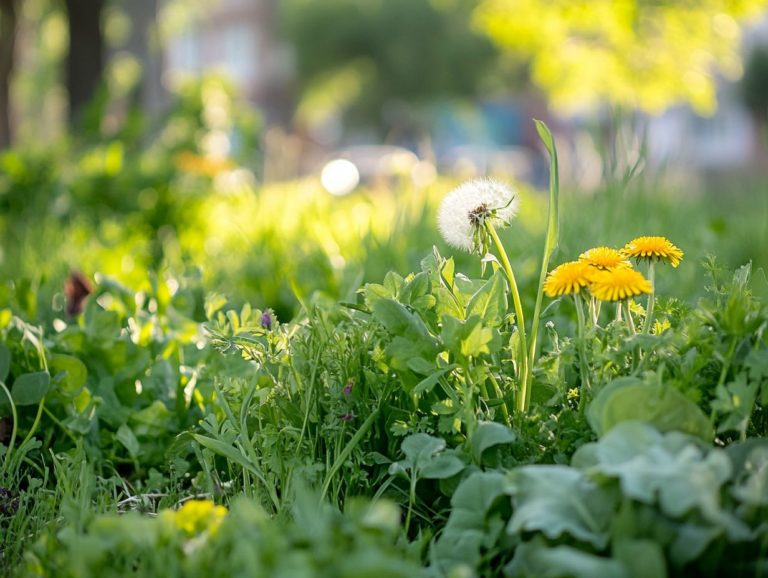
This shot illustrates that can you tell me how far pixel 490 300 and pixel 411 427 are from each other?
274mm

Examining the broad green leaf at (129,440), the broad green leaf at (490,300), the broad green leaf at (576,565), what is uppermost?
the broad green leaf at (490,300)

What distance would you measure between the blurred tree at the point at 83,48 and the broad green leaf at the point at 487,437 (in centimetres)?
709

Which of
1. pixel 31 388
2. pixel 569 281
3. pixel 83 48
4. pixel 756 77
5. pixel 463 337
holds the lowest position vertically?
pixel 31 388

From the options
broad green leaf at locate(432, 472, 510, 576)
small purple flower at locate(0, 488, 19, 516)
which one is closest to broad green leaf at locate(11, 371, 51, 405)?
small purple flower at locate(0, 488, 19, 516)

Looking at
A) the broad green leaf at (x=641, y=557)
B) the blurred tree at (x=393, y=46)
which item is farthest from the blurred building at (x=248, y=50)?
the broad green leaf at (x=641, y=557)

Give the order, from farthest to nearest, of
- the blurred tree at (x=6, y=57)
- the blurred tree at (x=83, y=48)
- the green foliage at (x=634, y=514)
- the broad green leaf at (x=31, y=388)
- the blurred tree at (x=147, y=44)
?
the blurred tree at (x=6, y=57), the blurred tree at (x=147, y=44), the blurred tree at (x=83, y=48), the broad green leaf at (x=31, y=388), the green foliage at (x=634, y=514)

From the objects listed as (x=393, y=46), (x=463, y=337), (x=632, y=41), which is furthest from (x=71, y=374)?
(x=393, y=46)

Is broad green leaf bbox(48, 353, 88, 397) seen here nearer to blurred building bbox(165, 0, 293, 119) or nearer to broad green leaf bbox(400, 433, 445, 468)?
broad green leaf bbox(400, 433, 445, 468)

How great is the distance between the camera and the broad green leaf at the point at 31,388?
2.05 metres

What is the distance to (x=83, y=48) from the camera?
8094 millimetres

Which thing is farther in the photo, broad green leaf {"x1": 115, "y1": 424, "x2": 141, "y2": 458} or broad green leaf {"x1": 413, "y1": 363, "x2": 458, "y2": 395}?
broad green leaf {"x1": 115, "y1": 424, "x2": 141, "y2": 458}

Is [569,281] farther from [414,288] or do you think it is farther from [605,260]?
[414,288]

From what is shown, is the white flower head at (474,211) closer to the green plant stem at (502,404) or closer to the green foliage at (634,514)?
the green plant stem at (502,404)

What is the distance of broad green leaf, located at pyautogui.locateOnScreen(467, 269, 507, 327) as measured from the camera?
1783mm
